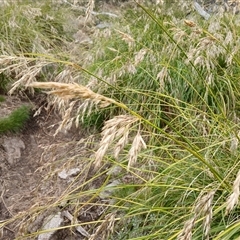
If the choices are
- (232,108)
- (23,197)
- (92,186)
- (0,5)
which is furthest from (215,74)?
(0,5)

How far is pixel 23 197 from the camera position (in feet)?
12.9

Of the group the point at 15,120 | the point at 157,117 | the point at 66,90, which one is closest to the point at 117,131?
Result: the point at 66,90

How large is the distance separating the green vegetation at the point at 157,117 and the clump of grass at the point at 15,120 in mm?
11

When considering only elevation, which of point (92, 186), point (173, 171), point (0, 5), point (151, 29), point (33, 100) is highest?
point (0, 5)

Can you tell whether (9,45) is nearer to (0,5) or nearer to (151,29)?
(0,5)

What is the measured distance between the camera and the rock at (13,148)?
434 cm

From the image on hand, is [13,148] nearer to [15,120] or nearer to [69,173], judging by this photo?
[15,120]

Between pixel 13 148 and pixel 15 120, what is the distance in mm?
331

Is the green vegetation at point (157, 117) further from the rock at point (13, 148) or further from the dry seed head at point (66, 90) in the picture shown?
the rock at point (13, 148)

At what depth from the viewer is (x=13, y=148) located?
4.41 meters

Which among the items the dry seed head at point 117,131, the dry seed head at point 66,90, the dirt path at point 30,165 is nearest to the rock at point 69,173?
the dirt path at point 30,165

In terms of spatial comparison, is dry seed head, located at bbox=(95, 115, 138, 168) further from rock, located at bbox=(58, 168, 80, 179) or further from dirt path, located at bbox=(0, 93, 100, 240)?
rock, located at bbox=(58, 168, 80, 179)

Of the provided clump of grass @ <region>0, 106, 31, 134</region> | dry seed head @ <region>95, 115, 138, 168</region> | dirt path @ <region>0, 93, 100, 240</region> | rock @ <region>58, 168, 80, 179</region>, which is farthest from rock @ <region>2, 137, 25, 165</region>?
dry seed head @ <region>95, 115, 138, 168</region>

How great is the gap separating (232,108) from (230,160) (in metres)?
1.05
